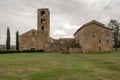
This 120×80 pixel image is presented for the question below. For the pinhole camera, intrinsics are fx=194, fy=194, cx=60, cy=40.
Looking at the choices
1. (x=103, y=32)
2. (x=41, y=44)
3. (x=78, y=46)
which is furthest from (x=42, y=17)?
(x=103, y=32)

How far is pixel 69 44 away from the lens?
5516 centimetres

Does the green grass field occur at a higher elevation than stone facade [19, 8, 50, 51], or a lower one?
lower

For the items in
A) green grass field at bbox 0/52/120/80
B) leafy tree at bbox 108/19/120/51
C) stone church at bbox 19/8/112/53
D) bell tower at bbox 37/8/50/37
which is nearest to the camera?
green grass field at bbox 0/52/120/80

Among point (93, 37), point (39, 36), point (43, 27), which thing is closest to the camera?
point (93, 37)

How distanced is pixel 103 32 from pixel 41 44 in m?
17.7

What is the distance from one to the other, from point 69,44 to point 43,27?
9.02 meters

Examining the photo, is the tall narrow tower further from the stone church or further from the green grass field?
the green grass field

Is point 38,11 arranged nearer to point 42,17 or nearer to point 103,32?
point 42,17

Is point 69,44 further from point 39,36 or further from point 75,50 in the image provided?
point 39,36

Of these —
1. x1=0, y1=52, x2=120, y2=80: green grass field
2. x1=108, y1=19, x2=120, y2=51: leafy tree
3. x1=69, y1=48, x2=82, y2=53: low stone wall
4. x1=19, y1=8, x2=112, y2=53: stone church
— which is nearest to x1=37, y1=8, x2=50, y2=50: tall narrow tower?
x1=19, y1=8, x2=112, y2=53: stone church

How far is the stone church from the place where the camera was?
1928 inches

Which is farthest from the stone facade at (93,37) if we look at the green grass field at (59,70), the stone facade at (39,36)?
the green grass field at (59,70)

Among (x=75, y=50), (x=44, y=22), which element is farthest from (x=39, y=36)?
(x=75, y=50)

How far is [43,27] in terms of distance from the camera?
185ft
